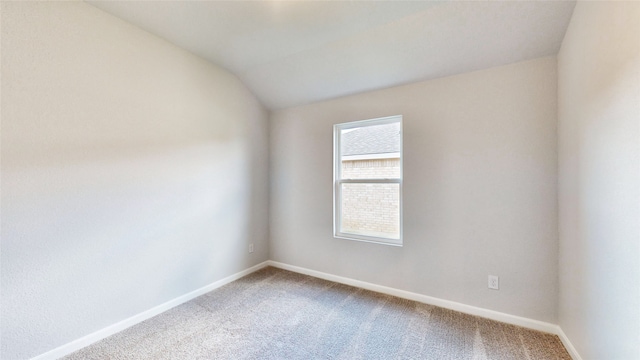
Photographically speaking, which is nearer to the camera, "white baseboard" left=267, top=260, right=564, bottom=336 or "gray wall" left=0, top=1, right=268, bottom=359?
"gray wall" left=0, top=1, right=268, bottom=359

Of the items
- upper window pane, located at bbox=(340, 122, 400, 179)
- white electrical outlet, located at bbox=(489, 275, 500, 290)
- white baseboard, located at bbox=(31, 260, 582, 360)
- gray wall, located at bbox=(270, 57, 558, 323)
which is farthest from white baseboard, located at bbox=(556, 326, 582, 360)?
upper window pane, located at bbox=(340, 122, 400, 179)

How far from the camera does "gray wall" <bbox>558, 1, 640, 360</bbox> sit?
1.12 metres

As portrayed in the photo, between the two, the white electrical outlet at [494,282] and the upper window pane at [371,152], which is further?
the upper window pane at [371,152]

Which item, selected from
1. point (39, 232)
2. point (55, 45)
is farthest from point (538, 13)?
point (39, 232)

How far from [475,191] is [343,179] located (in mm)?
1415

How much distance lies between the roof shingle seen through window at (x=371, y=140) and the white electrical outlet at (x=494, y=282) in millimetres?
1479

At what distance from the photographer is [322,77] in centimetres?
275

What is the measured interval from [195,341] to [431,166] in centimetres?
256

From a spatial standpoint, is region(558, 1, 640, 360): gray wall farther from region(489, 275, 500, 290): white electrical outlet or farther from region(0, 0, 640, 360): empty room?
region(489, 275, 500, 290): white electrical outlet

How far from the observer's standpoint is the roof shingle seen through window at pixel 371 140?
9.00 feet

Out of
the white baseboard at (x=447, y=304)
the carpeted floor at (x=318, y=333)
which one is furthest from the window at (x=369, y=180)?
the carpeted floor at (x=318, y=333)

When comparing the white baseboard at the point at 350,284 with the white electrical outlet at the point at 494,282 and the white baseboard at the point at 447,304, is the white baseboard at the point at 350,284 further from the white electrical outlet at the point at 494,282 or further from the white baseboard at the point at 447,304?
the white electrical outlet at the point at 494,282

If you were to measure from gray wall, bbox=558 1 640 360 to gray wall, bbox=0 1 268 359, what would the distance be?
3.12 meters

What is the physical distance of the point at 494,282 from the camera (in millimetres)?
2166
